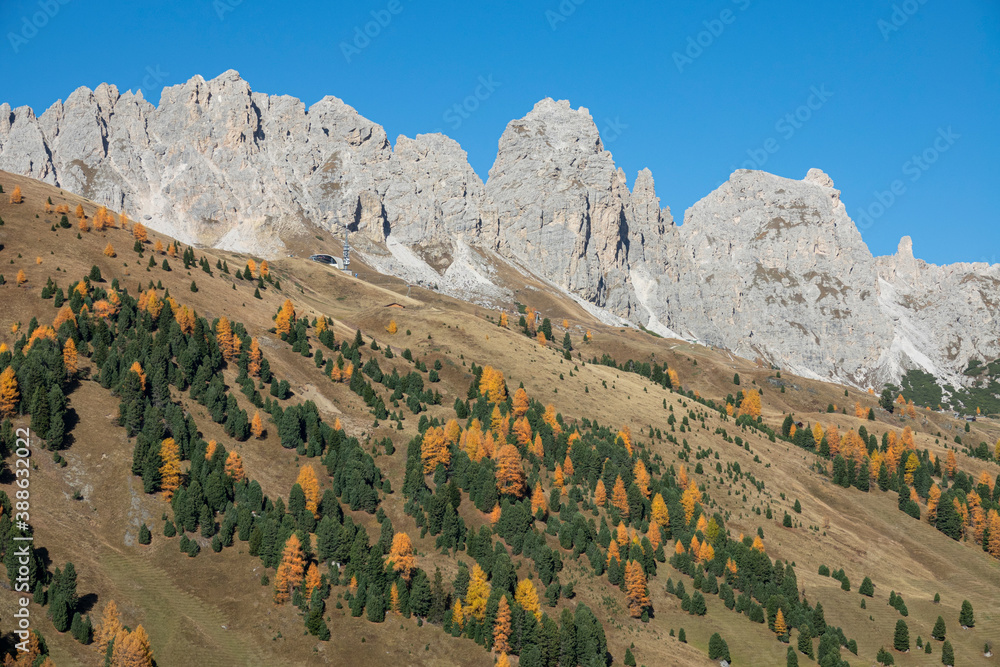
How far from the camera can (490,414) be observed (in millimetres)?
172250

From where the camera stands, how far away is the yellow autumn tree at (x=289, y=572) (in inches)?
4316

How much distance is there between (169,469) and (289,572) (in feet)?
89.8

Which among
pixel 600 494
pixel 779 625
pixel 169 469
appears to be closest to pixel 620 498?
pixel 600 494

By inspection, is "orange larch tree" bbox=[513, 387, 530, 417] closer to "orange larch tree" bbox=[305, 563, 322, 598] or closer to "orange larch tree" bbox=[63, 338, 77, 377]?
"orange larch tree" bbox=[305, 563, 322, 598]

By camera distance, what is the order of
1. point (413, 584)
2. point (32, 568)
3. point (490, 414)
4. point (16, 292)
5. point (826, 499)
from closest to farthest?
1. point (32, 568)
2. point (413, 584)
3. point (16, 292)
4. point (490, 414)
5. point (826, 499)

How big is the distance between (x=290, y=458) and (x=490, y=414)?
1806 inches

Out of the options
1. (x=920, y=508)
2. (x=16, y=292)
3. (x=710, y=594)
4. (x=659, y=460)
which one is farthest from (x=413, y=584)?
(x=920, y=508)

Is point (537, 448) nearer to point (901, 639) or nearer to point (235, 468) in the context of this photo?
point (235, 468)

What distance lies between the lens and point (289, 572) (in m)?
110

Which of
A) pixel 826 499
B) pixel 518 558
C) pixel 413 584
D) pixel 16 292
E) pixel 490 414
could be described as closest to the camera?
pixel 413 584

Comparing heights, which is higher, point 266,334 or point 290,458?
point 266,334

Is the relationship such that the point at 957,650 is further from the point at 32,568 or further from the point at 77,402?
the point at 77,402

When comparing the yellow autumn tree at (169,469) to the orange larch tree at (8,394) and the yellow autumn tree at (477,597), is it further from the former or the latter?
the yellow autumn tree at (477,597)

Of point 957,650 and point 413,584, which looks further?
point 957,650
